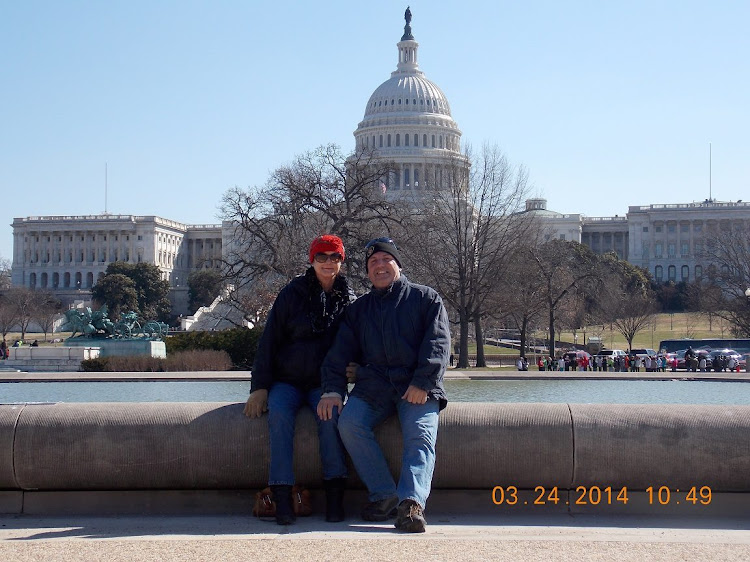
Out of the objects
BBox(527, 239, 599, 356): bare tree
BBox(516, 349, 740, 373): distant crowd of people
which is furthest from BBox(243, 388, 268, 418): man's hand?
BBox(527, 239, 599, 356): bare tree

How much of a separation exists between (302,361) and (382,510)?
1147 mm

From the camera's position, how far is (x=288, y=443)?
21.5 feet

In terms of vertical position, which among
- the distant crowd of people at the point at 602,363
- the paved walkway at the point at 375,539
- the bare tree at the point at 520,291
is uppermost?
the bare tree at the point at 520,291

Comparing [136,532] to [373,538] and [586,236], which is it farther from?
[586,236]

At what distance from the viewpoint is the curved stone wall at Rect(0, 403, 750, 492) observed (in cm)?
656

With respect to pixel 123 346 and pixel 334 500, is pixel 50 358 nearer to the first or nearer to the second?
pixel 123 346

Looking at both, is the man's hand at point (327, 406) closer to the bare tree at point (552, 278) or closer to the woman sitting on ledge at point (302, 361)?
the woman sitting on ledge at point (302, 361)

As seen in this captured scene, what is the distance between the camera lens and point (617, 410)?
6.73 metres

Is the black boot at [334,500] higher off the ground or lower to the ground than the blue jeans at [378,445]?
lower

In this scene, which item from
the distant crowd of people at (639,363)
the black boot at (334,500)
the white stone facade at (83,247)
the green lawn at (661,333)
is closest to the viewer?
the black boot at (334,500)

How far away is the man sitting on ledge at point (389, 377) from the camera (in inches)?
250

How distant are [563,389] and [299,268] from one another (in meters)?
16.6

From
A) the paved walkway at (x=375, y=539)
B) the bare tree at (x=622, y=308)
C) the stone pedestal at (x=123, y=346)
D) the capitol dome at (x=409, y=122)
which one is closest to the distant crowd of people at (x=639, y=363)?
the stone pedestal at (x=123, y=346)

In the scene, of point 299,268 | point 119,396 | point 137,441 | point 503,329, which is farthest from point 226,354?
point 503,329
